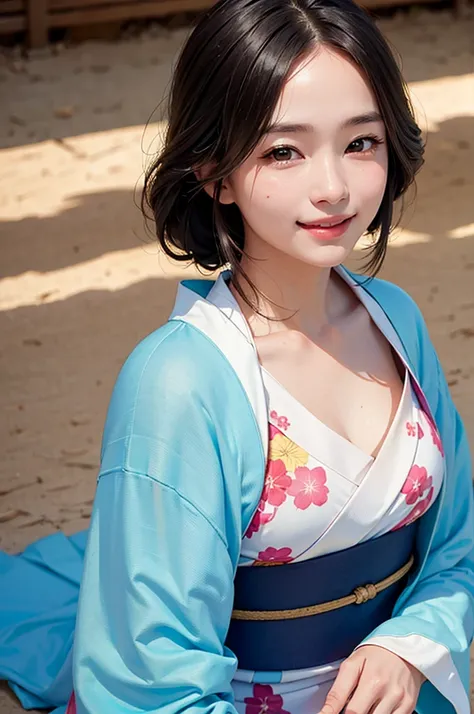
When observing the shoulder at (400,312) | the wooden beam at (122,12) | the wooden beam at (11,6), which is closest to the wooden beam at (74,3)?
the wooden beam at (122,12)

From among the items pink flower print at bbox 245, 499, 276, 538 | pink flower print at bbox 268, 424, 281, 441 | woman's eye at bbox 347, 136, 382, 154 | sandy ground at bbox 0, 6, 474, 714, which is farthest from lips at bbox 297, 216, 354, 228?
sandy ground at bbox 0, 6, 474, 714

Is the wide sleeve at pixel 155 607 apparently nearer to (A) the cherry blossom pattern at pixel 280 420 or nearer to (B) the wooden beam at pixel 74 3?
(A) the cherry blossom pattern at pixel 280 420

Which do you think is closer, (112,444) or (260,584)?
(112,444)

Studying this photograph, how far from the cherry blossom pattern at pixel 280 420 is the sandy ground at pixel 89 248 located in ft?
3.41

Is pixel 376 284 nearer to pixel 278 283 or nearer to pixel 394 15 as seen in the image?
pixel 278 283

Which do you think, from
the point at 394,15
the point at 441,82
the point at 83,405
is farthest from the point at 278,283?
the point at 394,15

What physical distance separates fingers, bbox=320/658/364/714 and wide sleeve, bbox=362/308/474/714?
0.06m

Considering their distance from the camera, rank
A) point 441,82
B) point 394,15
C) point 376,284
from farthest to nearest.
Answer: point 394,15 < point 441,82 < point 376,284

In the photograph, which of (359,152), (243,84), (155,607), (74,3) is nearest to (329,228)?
(359,152)

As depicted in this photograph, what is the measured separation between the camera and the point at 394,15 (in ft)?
24.9

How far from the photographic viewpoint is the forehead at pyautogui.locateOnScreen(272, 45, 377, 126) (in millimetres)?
1793

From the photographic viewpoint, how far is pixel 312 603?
80.1 inches

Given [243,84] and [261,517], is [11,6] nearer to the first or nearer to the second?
[243,84]

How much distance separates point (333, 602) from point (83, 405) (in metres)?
1.95
